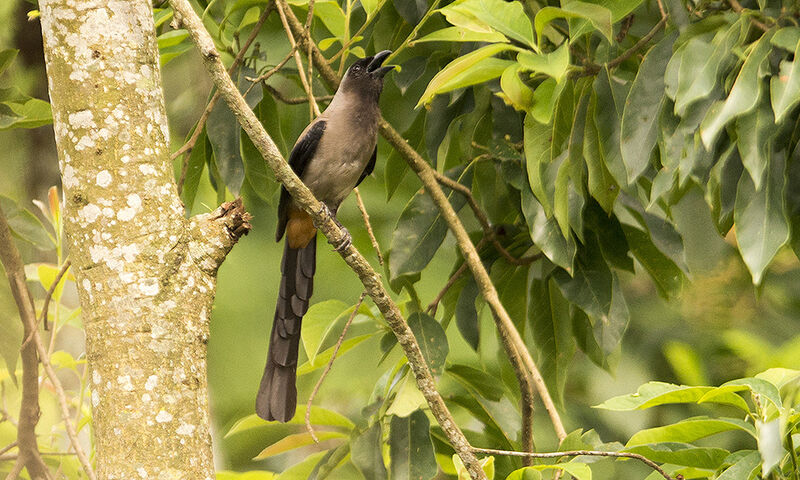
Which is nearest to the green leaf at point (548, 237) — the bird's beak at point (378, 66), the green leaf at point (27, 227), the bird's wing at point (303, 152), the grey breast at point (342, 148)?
the bird's beak at point (378, 66)

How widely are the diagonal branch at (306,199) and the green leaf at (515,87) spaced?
445mm

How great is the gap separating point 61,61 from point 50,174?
2.22 m

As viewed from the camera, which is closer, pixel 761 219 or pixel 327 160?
pixel 761 219

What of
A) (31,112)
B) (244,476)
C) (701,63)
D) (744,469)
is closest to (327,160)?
(31,112)

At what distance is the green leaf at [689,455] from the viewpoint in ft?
5.58

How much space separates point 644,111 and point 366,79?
132 centimetres

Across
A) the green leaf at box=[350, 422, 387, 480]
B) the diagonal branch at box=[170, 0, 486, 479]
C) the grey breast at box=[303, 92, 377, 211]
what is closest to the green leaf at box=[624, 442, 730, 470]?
the diagonal branch at box=[170, 0, 486, 479]

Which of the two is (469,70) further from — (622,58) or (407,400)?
(407,400)

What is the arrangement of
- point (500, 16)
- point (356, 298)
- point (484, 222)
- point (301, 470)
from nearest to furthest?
1. point (500, 16)
2. point (301, 470)
3. point (484, 222)
4. point (356, 298)

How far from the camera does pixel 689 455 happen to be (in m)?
1.70

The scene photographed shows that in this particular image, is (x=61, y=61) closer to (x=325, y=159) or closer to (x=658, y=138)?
(x=658, y=138)

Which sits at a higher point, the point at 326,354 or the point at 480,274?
the point at 480,274

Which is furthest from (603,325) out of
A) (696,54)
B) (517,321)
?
(696,54)

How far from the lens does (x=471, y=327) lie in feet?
8.64
